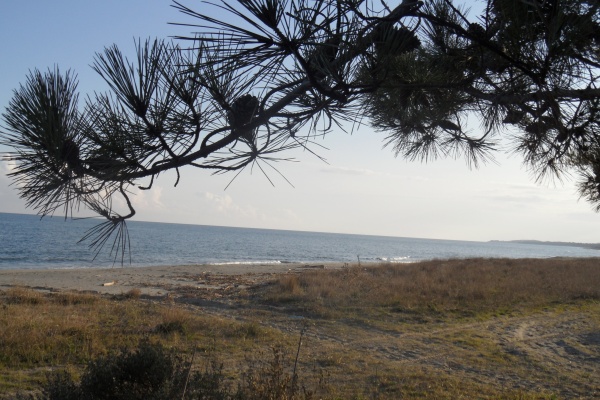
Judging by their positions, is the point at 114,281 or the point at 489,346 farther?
the point at 114,281

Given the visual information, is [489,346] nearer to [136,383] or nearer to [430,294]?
[430,294]

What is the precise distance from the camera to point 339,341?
27.7 ft

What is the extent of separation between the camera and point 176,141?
2168 mm

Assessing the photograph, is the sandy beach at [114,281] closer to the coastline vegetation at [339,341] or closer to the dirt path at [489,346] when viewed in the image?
the coastline vegetation at [339,341]

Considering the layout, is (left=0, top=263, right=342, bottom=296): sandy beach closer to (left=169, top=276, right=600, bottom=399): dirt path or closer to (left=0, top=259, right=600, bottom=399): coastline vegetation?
(left=0, top=259, right=600, bottom=399): coastline vegetation

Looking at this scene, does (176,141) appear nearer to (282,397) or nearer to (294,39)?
(294,39)

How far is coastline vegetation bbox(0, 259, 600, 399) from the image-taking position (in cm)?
539

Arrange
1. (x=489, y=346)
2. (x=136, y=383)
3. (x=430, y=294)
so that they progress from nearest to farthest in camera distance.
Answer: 1. (x=136, y=383)
2. (x=489, y=346)
3. (x=430, y=294)

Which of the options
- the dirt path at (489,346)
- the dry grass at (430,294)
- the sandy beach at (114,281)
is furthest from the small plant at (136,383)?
the sandy beach at (114,281)

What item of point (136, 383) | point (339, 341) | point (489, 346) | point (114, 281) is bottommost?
point (114, 281)

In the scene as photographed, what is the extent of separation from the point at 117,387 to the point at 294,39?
104 inches

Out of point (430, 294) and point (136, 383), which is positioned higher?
point (136, 383)

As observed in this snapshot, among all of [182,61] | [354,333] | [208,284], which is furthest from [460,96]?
[208,284]

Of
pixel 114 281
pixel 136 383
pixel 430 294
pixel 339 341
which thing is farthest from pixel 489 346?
pixel 114 281
